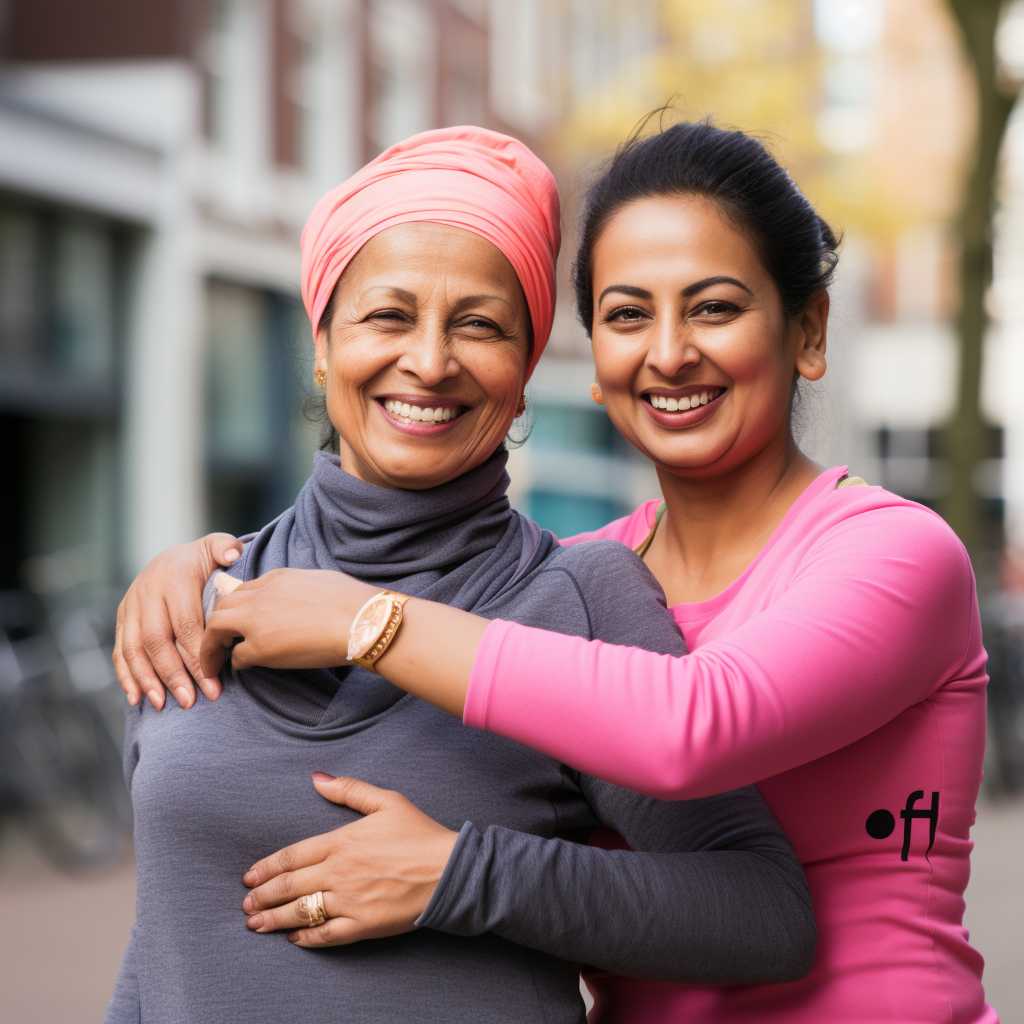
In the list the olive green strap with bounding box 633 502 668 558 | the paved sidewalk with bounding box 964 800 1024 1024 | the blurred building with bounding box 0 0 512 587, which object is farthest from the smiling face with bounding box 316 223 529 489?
the blurred building with bounding box 0 0 512 587

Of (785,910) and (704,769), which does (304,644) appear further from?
(785,910)

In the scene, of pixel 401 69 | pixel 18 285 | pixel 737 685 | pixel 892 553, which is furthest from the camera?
pixel 401 69

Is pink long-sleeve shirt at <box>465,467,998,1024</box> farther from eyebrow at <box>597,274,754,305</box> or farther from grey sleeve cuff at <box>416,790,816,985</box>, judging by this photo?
eyebrow at <box>597,274,754,305</box>

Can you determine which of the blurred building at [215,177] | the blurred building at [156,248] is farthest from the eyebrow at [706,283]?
the blurred building at [156,248]

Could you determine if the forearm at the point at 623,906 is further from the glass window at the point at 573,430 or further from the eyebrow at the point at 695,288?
the glass window at the point at 573,430

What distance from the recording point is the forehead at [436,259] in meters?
1.69

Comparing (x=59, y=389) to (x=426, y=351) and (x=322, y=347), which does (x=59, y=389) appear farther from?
(x=426, y=351)

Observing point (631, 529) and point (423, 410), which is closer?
point (423, 410)

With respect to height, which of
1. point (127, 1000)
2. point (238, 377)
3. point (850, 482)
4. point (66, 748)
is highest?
point (238, 377)

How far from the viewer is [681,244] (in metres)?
1.83

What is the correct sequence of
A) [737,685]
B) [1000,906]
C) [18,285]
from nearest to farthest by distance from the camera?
[737,685]
[1000,906]
[18,285]

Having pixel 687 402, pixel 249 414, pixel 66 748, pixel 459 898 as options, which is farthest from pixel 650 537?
pixel 249 414

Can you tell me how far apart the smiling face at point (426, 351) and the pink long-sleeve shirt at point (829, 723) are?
0.34 m

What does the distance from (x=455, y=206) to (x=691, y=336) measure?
0.37 m
